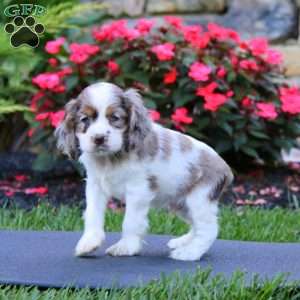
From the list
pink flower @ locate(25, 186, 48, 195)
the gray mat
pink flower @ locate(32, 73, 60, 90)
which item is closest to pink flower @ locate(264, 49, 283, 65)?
pink flower @ locate(32, 73, 60, 90)

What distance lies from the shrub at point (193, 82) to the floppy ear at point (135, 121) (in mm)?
2840

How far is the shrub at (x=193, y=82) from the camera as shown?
730 cm

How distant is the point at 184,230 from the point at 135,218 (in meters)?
1.56

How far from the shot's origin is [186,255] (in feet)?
14.7

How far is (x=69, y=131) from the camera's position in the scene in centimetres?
430

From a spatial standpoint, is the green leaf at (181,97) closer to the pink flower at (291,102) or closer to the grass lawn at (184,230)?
the pink flower at (291,102)

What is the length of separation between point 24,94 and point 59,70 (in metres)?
0.77

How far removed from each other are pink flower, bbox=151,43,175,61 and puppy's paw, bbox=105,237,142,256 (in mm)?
3123

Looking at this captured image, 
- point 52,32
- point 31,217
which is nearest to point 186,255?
point 31,217

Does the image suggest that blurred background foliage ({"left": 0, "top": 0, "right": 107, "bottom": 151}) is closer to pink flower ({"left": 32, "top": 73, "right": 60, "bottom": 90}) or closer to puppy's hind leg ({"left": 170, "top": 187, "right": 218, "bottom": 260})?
pink flower ({"left": 32, "top": 73, "right": 60, "bottom": 90})

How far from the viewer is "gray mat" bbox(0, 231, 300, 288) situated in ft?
12.9

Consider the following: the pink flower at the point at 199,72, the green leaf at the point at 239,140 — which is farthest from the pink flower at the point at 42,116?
the green leaf at the point at 239,140

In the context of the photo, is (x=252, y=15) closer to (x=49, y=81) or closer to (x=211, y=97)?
(x=211, y=97)

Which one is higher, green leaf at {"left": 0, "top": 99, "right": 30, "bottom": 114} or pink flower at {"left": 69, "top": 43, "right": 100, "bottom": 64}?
pink flower at {"left": 69, "top": 43, "right": 100, "bottom": 64}
